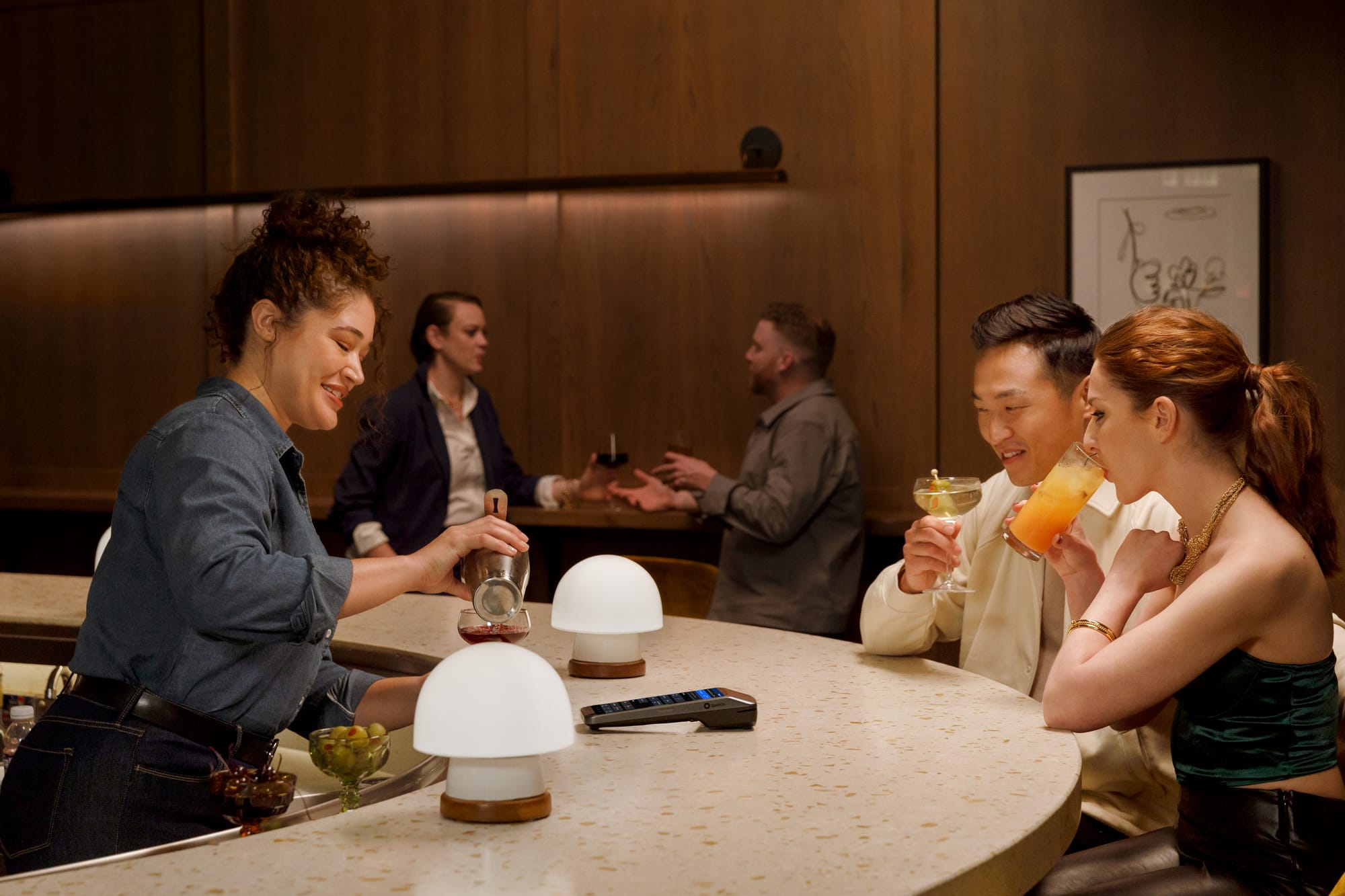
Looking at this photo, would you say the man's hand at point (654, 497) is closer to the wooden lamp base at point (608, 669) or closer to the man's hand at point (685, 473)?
the man's hand at point (685, 473)

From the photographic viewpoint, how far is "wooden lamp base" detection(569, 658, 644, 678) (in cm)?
201

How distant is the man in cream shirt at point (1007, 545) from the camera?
2.17m

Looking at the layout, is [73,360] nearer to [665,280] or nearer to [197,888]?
[665,280]

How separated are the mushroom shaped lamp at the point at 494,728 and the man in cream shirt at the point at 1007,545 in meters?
0.98

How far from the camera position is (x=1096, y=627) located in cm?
176

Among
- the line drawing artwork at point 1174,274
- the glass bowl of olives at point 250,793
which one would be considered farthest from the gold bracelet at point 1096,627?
the line drawing artwork at point 1174,274

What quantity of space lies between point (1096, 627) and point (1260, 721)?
0.24 meters

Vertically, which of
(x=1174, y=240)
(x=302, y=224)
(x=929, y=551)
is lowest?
Answer: (x=929, y=551)

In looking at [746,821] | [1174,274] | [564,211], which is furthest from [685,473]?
[746,821]

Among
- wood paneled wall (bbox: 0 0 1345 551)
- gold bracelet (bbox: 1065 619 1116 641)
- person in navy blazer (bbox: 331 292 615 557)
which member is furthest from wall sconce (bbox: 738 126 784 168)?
gold bracelet (bbox: 1065 619 1116 641)

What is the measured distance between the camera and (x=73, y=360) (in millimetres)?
6227

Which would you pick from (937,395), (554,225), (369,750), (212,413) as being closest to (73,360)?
(554,225)

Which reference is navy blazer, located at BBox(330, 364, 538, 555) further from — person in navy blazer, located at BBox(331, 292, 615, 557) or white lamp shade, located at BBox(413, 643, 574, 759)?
white lamp shade, located at BBox(413, 643, 574, 759)

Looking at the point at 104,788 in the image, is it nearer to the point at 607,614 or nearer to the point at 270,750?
the point at 270,750
